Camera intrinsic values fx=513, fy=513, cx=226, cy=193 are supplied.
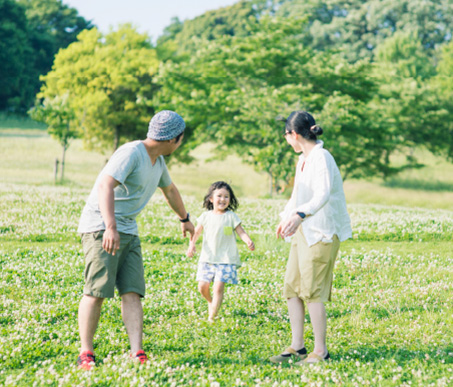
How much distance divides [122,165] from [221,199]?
2.66 meters

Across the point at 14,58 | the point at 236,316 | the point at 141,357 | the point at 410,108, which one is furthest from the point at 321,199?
the point at 14,58

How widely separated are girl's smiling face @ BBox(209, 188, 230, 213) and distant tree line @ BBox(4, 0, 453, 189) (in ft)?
78.3

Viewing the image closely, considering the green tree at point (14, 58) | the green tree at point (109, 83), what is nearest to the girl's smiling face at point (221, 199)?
the green tree at point (109, 83)

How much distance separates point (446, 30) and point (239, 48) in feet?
149

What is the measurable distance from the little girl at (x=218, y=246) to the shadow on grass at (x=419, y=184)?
45.3m

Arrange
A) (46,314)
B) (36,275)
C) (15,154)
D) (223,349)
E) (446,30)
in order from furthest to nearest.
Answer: (446,30)
(15,154)
(36,275)
(46,314)
(223,349)

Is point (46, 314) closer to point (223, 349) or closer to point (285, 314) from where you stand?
point (223, 349)

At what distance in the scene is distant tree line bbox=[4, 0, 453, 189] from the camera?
107ft

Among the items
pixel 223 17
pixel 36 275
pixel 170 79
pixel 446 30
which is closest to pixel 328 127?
pixel 170 79

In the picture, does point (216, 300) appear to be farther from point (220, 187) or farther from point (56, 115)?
point (56, 115)

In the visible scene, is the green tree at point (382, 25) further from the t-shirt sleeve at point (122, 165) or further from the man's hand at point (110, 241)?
the man's hand at point (110, 241)

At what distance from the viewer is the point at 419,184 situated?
51688mm

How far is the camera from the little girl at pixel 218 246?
23.8 feet

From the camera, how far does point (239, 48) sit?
34.7m
